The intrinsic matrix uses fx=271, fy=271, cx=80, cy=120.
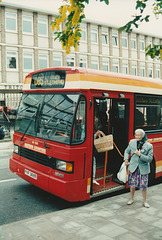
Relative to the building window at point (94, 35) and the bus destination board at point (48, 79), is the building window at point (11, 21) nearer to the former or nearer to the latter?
the building window at point (94, 35)

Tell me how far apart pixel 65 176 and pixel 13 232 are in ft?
4.47

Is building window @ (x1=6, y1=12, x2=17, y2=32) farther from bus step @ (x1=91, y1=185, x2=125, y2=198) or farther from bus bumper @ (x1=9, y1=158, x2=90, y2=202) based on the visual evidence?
bus step @ (x1=91, y1=185, x2=125, y2=198)

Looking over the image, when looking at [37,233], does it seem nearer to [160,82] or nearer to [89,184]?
[89,184]

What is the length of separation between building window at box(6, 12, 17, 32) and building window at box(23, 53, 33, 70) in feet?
9.54

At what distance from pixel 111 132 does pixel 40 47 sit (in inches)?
1028

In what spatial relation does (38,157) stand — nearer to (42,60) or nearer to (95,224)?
(95,224)

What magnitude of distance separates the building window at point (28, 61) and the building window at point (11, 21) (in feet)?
9.54

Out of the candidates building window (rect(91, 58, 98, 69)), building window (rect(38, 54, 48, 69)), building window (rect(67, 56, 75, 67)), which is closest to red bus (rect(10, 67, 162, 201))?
building window (rect(38, 54, 48, 69))

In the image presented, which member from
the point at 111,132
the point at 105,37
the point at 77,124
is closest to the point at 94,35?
the point at 105,37

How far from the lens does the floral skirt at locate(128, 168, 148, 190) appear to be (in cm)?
545

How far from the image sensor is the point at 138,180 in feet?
18.0

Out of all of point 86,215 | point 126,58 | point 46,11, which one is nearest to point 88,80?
point 86,215

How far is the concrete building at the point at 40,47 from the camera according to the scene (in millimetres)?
28766

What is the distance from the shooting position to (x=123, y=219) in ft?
15.8
